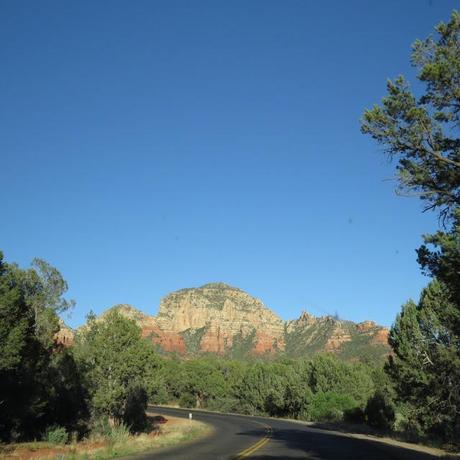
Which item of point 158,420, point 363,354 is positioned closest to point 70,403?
point 158,420

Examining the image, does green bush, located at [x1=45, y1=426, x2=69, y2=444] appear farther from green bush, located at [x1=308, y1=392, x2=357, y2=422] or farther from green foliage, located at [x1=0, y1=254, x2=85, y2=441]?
green bush, located at [x1=308, y1=392, x2=357, y2=422]

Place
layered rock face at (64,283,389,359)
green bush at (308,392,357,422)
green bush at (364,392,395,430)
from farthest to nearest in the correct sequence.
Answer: layered rock face at (64,283,389,359), green bush at (308,392,357,422), green bush at (364,392,395,430)

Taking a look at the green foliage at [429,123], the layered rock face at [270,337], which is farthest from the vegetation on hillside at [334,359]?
the layered rock face at [270,337]

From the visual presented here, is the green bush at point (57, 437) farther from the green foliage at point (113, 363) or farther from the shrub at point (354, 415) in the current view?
the shrub at point (354, 415)

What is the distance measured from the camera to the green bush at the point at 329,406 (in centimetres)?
4947

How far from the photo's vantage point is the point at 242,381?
80.0 meters

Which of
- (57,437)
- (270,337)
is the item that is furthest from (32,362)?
(270,337)

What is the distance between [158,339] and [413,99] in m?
176

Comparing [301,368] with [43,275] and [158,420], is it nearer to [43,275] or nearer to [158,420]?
[158,420]

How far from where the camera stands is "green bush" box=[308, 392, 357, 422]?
49.5 meters

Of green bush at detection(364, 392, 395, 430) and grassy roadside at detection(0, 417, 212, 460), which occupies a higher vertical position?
green bush at detection(364, 392, 395, 430)

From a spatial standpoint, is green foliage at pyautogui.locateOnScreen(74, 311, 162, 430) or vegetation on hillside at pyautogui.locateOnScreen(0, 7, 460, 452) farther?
green foliage at pyautogui.locateOnScreen(74, 311, 162, 430)

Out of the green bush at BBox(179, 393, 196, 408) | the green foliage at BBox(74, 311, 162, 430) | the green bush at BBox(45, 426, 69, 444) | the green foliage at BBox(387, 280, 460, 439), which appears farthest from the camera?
the green bush at BBox(179, 393, 196, 408)

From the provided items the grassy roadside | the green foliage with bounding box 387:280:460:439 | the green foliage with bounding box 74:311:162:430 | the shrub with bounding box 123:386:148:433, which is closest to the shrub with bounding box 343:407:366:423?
the green foliage with bounding box 387:280:460:439
